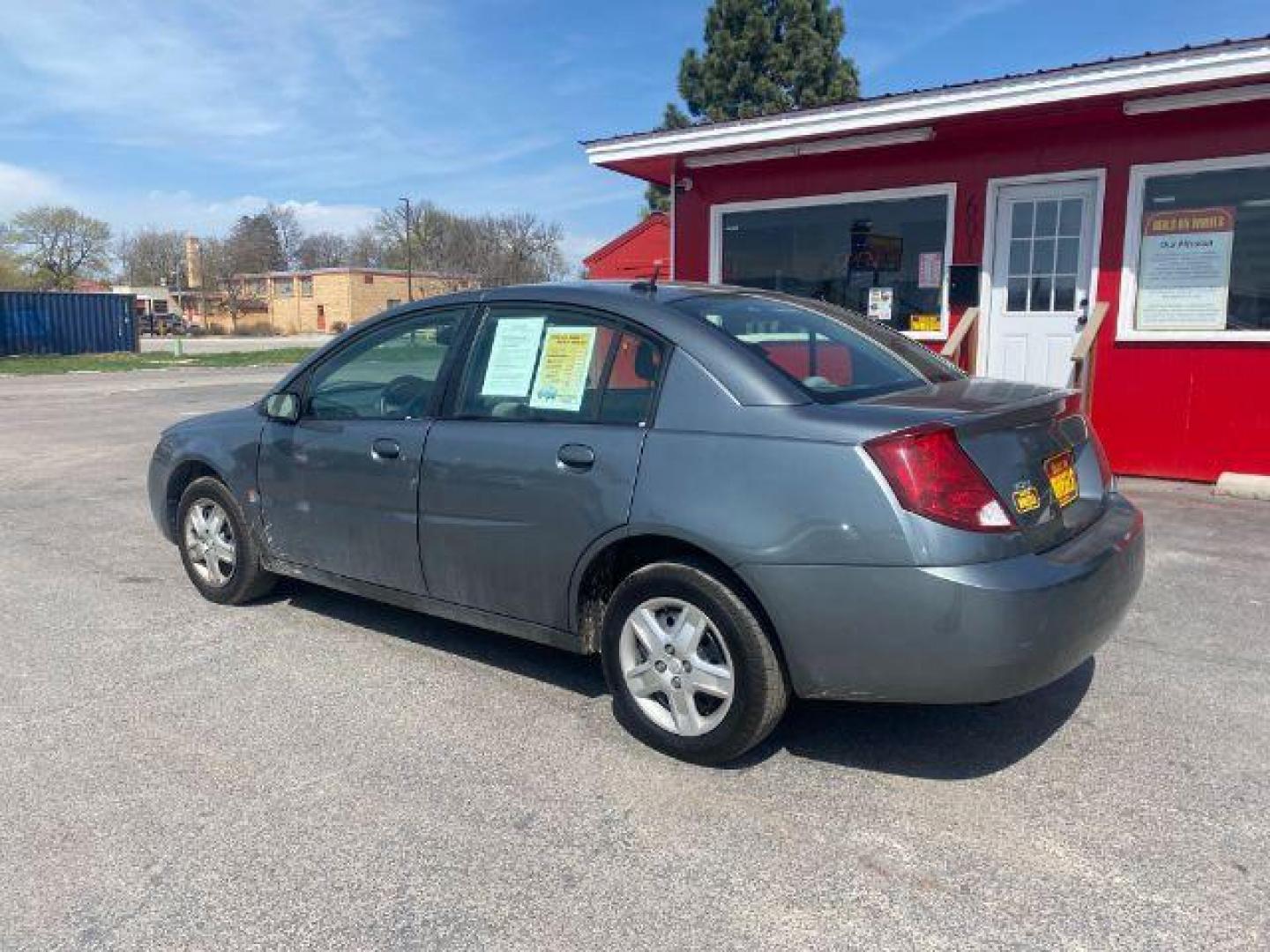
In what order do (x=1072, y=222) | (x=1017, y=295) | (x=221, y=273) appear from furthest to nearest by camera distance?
(x=221, y=273), (x=1017, y=295), (x=1072, y=222)

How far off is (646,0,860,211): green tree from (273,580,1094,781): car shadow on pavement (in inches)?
1067

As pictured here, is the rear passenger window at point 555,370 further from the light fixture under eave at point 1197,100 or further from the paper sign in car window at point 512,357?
the light fixture under eave at point 1197,100

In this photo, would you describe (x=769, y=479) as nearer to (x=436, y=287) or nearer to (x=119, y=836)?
(x=119, y=836)

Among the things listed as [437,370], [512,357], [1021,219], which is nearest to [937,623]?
[512,357]

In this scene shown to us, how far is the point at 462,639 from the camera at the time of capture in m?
4.40

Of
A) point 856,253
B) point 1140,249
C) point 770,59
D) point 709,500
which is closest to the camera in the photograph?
point 709,500

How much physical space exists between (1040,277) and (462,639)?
6297 millimetres

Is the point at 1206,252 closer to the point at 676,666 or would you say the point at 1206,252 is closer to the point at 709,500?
the point at 709,500

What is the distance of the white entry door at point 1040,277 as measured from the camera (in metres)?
8.12

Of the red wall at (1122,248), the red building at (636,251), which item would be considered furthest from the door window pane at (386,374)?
the red building at (636,251)

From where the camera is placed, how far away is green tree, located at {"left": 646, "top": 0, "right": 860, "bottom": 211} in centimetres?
2889

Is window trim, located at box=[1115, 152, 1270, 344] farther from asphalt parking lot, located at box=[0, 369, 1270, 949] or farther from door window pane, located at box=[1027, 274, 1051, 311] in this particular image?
asphalt parking lot, located at box=[0, 369, 1270, 949]

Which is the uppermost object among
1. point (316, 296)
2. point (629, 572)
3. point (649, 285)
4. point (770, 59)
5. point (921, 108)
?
point (770, 59)

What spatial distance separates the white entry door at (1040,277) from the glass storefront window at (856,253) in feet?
1.69
